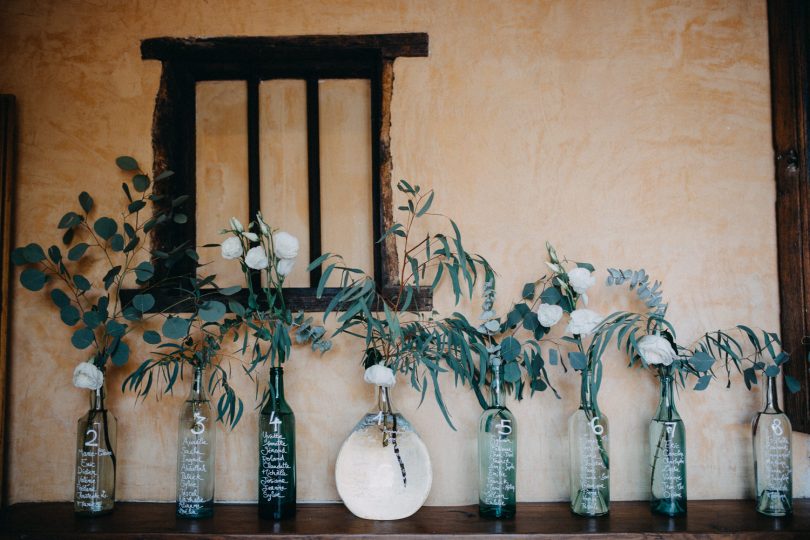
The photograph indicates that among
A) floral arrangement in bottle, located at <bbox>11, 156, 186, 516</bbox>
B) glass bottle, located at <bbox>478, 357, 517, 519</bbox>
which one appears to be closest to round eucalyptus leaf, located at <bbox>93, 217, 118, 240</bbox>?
floral arrangement in bottle, located at <bbox>11, 156, 186, 516</bbox>

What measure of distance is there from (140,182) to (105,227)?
0.16m

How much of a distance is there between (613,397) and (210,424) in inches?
43.8

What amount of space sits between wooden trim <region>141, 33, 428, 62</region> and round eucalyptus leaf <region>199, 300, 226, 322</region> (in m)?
0.77

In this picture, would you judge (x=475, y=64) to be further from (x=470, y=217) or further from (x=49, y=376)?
(x=49, y=376)

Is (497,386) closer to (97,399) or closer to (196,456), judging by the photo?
(196,456)

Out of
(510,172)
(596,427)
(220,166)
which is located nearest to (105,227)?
(220,166)

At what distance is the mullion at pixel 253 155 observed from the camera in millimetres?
1938

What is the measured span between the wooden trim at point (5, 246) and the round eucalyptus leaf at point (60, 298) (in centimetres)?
17

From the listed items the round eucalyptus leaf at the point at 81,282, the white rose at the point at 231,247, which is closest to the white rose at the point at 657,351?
the white rose at the point at 231,247

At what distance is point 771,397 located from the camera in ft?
5.58

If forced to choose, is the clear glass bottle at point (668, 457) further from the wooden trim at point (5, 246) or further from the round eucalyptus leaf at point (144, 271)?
the wooden trim at point (5, 246)

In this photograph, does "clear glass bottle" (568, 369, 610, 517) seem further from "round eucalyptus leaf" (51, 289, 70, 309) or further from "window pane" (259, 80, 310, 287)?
"round eucalyptus leaf" (51, 289, 70, 309)

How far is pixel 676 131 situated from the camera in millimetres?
1876

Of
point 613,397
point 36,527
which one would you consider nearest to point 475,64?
point 613,397
